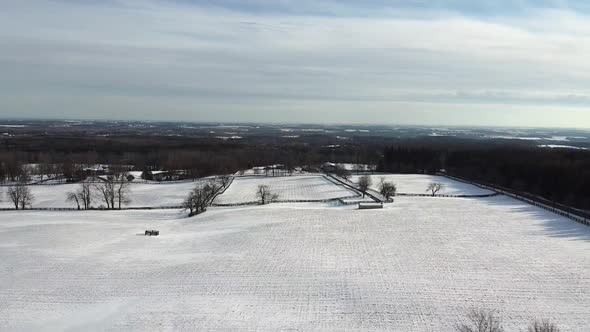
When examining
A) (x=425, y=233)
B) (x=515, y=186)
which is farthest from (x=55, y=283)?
(x=515, y=186)

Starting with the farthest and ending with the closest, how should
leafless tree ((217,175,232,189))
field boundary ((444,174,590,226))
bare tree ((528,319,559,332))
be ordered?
leafless tree ((217,175,232,189)) < field boundary ((444,174,590,226)) < bare tree ((528,319,559,332))

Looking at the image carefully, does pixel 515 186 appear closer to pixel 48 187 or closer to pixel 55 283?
pixel 55 283

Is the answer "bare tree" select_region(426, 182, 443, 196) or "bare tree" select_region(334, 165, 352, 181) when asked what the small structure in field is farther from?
"bare tree" select_region(334, 165, 352, 181)

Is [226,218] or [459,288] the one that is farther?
[226,218]

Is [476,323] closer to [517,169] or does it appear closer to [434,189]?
[434,189]

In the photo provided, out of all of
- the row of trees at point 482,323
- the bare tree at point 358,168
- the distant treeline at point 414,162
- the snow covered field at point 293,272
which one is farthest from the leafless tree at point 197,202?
the bare tree at point 358,168

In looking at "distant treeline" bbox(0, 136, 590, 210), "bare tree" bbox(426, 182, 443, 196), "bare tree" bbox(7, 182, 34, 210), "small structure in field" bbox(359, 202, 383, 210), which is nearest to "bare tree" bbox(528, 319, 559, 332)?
"small structure in field" bbox(359, 202, 383, 210)
